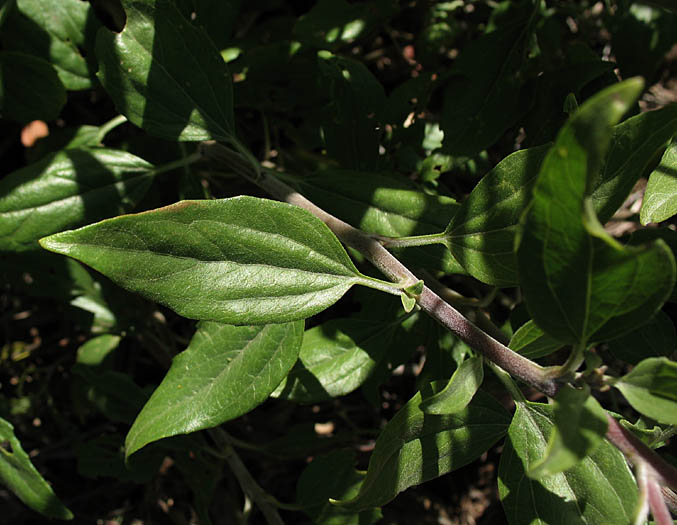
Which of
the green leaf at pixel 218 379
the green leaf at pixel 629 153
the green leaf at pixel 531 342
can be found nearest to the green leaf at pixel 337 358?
the green leaf at pixel 218 379

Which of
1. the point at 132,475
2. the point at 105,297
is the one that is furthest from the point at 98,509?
the point at 105,297

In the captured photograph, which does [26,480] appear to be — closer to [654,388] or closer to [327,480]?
[327,480]

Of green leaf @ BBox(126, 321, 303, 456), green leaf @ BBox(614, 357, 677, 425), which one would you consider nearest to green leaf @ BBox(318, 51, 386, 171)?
green leaf @ BBox(126, 321, 303, 456)

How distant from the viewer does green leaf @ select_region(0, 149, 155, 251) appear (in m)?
1.13

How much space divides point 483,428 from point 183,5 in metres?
0.90

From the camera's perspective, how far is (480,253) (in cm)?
87

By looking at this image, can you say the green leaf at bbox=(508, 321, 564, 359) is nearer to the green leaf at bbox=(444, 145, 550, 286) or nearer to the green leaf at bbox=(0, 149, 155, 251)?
the green leaf at bbox=(444, 145, 550, 286)

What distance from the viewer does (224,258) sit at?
755 mm

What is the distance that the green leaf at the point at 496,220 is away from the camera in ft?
2.66

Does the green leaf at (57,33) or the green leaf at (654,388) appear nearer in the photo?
the green leaf at (654,388)

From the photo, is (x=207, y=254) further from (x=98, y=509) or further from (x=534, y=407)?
(x=98, y=509)

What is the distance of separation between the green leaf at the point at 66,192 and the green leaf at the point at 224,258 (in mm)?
500

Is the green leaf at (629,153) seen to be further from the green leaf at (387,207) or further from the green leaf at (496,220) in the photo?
the green leaf at (387,207)

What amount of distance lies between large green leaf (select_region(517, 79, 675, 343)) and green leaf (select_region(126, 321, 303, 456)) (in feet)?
1.45
